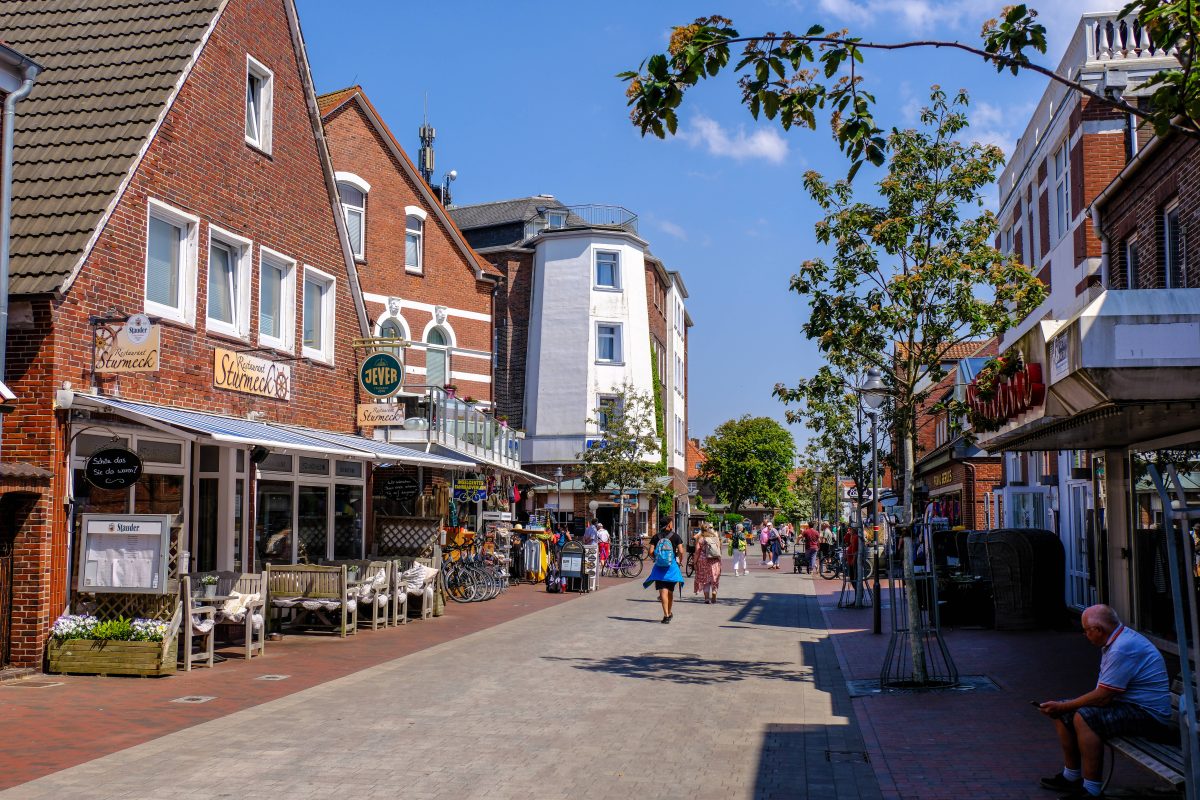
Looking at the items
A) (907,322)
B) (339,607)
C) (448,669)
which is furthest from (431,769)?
(339,607)

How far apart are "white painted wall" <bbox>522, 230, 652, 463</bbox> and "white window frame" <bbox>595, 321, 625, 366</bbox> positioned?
0.11 metres

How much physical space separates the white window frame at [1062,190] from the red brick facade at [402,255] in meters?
16.9

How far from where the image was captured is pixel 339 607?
666 inches

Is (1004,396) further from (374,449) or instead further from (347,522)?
(347,522)

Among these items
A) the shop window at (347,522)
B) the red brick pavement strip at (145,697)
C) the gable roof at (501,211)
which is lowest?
the red brick pavement strip at (145,697)

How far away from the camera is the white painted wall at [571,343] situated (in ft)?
159

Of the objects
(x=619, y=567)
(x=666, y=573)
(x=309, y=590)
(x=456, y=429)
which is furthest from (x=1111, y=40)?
(x=619, y=567)

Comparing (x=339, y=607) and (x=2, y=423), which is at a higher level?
(x=2, y=423)

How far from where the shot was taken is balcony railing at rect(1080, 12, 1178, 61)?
19.6 m

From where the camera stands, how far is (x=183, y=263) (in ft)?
51.1

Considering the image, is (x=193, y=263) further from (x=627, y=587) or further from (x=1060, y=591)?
(x=627, y=587)

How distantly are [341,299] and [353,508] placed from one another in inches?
146

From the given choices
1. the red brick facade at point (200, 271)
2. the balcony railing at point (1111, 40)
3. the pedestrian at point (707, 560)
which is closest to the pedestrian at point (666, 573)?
the pedestrian at point (707, 560)

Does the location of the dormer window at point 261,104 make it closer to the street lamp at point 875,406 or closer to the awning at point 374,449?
Result: the awning at point 374,449
